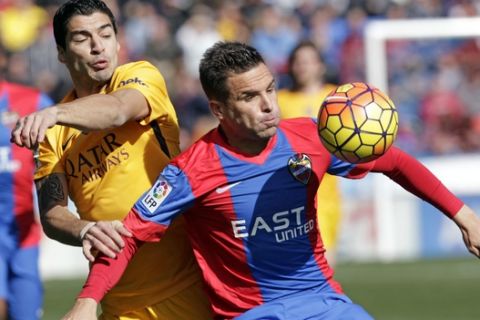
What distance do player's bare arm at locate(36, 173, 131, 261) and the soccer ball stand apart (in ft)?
3.51

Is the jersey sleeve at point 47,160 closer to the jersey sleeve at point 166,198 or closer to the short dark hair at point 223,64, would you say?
the jersey sleeve at point 166,198

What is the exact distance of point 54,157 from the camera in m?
5.78

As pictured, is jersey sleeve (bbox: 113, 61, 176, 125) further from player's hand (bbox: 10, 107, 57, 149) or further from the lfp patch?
player's hand (bbox: 10, 107, 57, 149)

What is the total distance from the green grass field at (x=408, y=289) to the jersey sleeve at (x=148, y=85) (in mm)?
5506

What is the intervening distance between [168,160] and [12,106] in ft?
10.2

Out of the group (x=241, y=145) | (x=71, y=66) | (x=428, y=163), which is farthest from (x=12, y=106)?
(x=428, y=163)

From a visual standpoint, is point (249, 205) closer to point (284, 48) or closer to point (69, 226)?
point (69, 226)

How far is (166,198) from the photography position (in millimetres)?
5254

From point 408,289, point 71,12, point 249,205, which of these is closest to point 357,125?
point 249,205

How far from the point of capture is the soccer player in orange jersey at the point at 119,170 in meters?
5.66

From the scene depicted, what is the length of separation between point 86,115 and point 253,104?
80 centimetres

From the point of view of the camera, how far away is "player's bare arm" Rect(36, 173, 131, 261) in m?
5.14

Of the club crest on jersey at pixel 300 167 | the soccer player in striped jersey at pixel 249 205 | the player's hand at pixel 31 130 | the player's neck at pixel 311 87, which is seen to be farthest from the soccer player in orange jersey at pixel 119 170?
the player's neck at pixel 311 87

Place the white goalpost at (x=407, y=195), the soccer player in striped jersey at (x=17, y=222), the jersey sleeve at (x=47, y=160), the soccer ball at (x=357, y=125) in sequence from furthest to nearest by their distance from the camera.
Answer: the white goalpost at (x=407, y=195) < the soccer player in striped jersey at (x=17, y=222) < the jersey sleeve at (x=47, y=160) < the soccer ball at (x=357, y=125)
